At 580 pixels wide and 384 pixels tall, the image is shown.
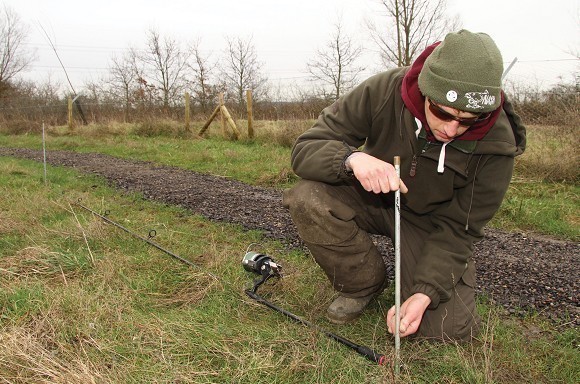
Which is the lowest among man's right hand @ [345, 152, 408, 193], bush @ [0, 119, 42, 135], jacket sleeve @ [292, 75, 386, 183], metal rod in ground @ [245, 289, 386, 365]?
metal rod in ground @ [245, 289, 386, 365]

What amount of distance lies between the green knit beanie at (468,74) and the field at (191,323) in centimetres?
103

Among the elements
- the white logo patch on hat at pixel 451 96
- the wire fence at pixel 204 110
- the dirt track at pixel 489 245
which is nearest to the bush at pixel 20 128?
the wire fence at pixel 204 110

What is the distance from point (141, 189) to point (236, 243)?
2.78 metres

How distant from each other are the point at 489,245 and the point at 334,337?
85.4 inches

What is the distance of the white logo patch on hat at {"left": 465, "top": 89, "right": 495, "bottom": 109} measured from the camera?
5.82ft

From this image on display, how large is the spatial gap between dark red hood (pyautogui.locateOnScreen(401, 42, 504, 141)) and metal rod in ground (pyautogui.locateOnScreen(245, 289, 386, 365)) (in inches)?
41.6

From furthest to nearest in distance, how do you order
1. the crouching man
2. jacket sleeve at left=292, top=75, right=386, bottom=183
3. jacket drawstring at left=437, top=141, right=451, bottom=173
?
jacket sleeve at left=292, top=75, right=386, bottom=183 → jacket drawstring at left=437, top=141, right=451, bottom=173 → the crouching man

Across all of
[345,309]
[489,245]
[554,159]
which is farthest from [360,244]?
[554,159]

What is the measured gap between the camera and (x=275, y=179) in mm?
6770

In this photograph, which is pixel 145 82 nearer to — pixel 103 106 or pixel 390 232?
pixel 103 106

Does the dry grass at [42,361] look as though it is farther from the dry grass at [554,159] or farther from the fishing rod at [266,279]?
the dry grass at [554,159]

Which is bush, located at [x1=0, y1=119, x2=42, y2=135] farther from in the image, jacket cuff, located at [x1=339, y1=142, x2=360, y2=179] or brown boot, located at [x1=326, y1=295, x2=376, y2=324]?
jacket cuff, located at [x1=339, y1=142, x2=360, y2=179]

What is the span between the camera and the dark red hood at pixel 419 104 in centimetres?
203

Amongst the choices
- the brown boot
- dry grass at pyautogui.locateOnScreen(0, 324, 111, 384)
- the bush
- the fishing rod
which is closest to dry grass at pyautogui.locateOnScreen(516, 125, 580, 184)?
the brown boot
